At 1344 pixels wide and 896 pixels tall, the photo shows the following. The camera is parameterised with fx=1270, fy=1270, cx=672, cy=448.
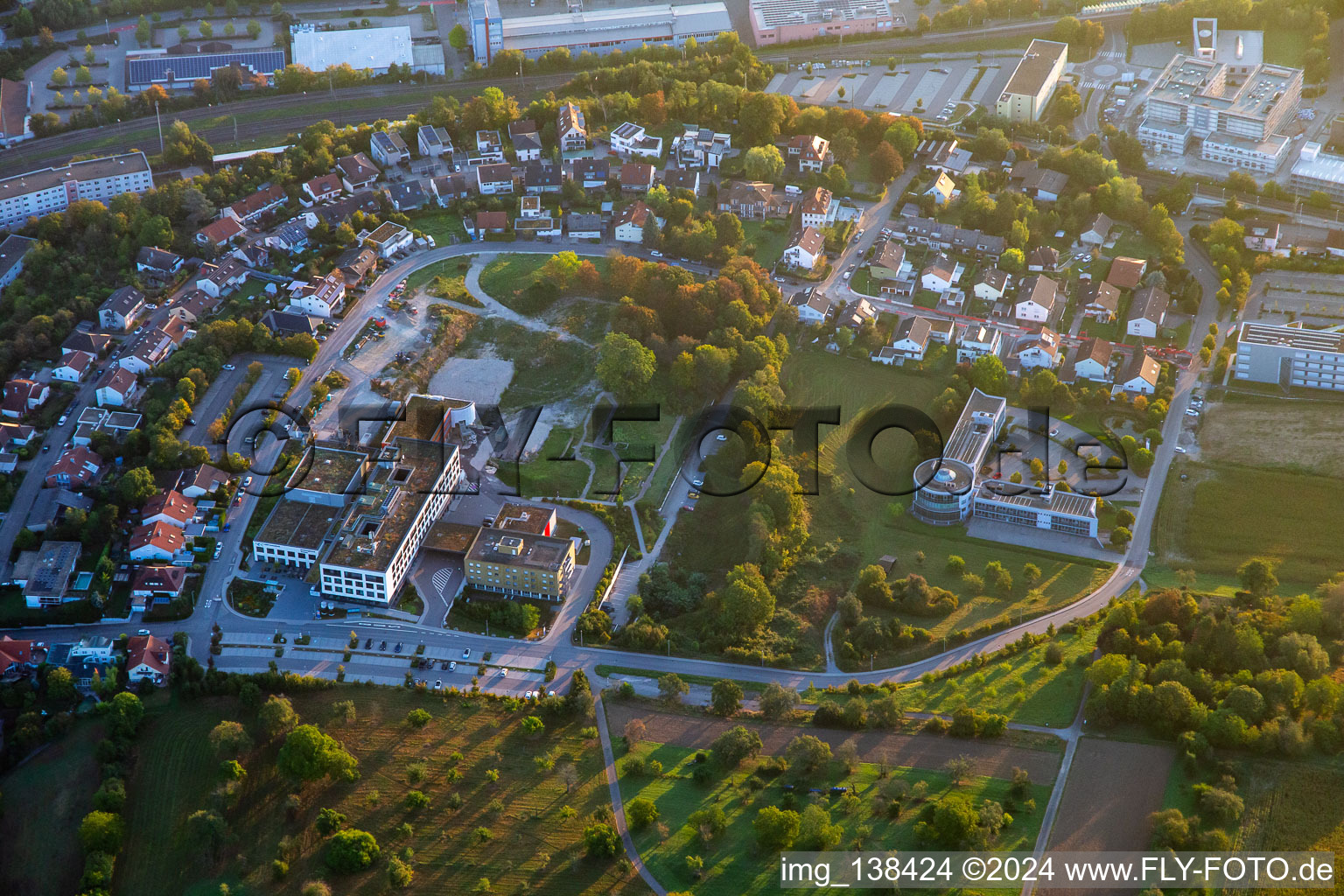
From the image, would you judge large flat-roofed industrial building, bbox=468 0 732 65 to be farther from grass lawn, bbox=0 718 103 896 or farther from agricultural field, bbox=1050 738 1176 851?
agricultural field, bbox=1050 738 1176 851

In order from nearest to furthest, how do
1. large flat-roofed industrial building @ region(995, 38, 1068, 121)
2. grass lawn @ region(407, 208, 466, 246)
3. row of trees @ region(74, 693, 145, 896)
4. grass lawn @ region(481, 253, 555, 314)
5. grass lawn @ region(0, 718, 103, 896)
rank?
row of trees @ region(74, 693, 145, 896)
grass lawn @ region(0, 718, 103, 896)
grass lawn @ region(481, 253, 555, 314)
grass lawn @ region(407, 208, 466, 246)
large flat-roofed industrial building @ region(995, 38, 1068, 121)

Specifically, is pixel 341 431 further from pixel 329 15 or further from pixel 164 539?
pixel 329 15

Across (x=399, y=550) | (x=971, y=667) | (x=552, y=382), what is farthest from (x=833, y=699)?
(x=552, y=382)

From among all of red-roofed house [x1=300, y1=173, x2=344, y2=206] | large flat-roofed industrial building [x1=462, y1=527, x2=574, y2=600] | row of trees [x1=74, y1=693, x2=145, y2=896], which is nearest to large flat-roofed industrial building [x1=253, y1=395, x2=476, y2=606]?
large flat-roofed industrial building [x1=462, y1=527, x2=574, y2=600]

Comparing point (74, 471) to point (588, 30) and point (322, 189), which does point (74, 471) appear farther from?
point (588, 30)

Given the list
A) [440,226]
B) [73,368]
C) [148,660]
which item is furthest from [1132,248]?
[73,368]

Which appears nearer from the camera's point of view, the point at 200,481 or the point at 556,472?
the point at 200,481
